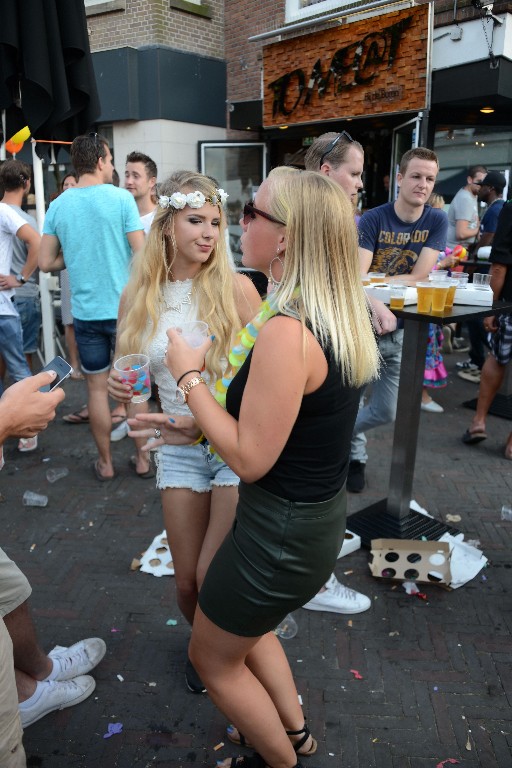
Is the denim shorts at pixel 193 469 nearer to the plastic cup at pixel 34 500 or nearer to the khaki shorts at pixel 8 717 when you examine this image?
the khaki shorts at pixel 8 717

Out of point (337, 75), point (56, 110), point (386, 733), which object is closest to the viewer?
point (386, 733)

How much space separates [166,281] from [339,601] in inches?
69.9

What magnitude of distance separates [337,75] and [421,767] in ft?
31.2

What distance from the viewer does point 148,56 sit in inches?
431

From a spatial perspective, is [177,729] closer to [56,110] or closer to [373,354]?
[373,354]

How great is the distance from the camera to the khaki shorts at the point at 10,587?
2.13 meters

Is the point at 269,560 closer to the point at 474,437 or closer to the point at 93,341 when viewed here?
the point at 93,341

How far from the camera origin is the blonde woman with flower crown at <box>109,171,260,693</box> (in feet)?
7.36

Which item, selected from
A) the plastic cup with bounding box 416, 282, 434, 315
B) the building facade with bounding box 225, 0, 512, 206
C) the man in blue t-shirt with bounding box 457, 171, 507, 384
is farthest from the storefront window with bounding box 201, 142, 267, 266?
the plastic cup with bounding box 416, 282, 434, 315

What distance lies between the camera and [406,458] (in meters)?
3.52

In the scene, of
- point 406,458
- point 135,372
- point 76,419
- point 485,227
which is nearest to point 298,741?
point 135,372

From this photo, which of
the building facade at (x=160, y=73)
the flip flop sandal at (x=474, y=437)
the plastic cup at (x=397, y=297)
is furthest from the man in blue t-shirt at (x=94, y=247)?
the building facade at (x=160, y=73)

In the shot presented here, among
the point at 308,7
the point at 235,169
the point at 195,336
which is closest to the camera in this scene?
the point at 195,336

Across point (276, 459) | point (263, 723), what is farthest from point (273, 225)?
point (263, 723)
